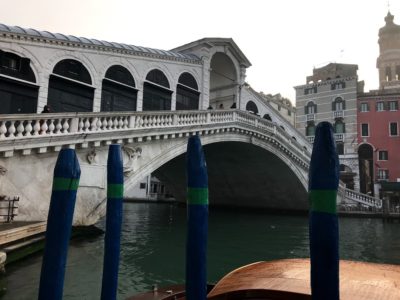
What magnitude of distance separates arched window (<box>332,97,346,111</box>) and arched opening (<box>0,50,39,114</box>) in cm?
2382

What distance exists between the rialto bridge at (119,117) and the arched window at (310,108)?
1029cm

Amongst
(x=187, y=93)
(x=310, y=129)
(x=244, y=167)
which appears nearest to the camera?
(x=187, y=93)

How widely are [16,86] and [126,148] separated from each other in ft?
12.4

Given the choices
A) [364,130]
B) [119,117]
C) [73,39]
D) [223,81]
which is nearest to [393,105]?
[364,130]

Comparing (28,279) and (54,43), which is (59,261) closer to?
(28,279)

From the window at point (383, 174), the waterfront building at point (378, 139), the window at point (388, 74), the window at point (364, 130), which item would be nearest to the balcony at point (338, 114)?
the waterfront building at point (378, 139)

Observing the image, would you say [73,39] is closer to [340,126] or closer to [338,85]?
[340,126]

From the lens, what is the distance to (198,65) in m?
17.0

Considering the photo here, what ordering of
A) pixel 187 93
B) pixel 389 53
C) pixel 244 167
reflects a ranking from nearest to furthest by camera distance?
pixel 187 93
pixel 244 167
pixel 389 53

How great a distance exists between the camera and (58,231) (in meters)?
2.60

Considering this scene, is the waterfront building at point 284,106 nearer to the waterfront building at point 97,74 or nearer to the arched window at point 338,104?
the arched window at point 338,104

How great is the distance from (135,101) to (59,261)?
11.9 meters

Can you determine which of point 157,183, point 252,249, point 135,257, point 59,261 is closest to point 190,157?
point 59,261

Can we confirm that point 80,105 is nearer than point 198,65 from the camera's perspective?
Yes
